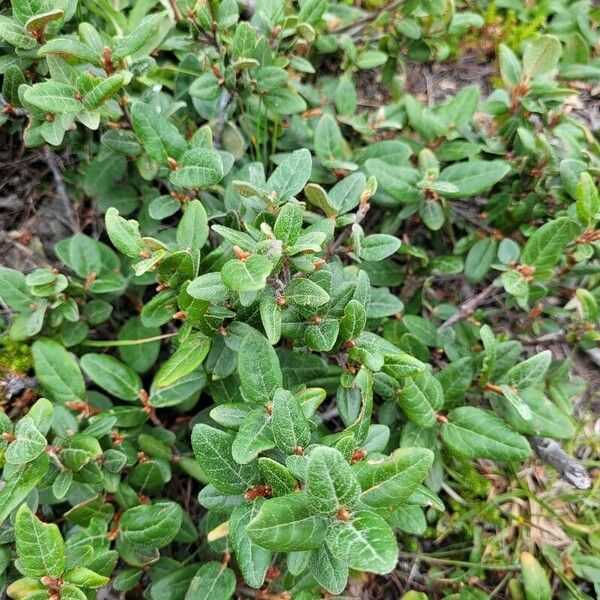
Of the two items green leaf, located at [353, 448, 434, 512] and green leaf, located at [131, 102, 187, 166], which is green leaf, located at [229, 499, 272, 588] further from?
green leaf, located at [131, 102, 187, 166]

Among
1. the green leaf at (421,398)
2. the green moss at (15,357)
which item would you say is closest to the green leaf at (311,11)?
the green leaf at (421,398)

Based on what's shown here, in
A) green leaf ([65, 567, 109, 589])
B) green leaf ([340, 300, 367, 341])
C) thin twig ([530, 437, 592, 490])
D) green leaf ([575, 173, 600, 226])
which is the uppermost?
green leaf ([575, 173, 600, 226])

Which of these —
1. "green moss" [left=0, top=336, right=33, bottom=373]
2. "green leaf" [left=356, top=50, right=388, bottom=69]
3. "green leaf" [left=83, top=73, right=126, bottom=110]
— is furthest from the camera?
"green leaf" [left=356, top=50, right=388, bottom=69]

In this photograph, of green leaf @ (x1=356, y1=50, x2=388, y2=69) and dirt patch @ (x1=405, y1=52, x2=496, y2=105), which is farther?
dirt patch @ (x1=405, y1=52, x2=496, y2=105)

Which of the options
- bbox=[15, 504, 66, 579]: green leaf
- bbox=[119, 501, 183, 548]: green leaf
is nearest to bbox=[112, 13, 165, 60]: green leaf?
bbox=[15, 504, 66, 579]: green leaf

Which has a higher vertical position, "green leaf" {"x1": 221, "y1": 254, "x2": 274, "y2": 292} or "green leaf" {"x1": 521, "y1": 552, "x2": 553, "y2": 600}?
"green leaf" {"x1": 221, "y1": 254, "x2": 274, "y2": 292}

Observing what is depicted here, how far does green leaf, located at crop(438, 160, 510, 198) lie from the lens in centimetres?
253

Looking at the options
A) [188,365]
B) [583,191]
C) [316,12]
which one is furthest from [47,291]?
[583,191]

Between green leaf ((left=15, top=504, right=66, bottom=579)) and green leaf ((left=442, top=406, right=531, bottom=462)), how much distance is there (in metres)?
1.39

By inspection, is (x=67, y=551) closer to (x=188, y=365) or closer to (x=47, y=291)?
(x=188, y=365)

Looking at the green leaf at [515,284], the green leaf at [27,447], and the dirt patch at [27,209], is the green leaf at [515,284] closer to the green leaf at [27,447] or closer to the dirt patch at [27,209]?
the green leaf at [27,447]

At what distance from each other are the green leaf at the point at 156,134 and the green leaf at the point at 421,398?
48.6 inches

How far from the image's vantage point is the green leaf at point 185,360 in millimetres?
1955

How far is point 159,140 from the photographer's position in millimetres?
2154
